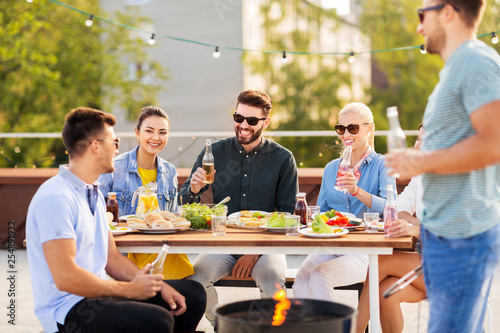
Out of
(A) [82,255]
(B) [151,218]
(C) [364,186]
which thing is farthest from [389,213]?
(A) [82,255]

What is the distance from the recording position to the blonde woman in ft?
10.8

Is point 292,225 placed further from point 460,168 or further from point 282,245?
point 460,168

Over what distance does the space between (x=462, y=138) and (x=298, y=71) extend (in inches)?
1073

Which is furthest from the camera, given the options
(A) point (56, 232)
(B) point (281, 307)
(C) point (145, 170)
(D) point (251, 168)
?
(D) point (251, 168)

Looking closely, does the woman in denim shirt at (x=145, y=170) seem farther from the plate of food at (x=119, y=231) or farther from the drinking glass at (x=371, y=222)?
the drinking glass at (x=371, y=222)

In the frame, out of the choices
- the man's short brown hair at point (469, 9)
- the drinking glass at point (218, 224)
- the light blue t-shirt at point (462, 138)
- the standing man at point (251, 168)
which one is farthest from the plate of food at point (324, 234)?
the man's short brown hair at point (469, 9)

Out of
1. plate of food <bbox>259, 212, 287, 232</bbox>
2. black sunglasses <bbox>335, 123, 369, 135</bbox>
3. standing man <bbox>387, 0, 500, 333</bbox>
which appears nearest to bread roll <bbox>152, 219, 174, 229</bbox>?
plate of food <bbox>259, 212, 287, 232</bbox>

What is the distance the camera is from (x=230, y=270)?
368 cm

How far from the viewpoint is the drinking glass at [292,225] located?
304cm

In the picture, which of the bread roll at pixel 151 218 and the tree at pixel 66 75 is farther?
the tree at pixel 66 75

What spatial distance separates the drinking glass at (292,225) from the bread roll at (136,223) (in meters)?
0.73

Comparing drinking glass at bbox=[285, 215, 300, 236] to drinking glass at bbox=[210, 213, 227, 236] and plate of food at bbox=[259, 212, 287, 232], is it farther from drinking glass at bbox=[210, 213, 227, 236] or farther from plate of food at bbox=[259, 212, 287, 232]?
drinking glass at bbox=[210, 213, 227, 236]

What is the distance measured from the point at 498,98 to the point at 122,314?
157 cm

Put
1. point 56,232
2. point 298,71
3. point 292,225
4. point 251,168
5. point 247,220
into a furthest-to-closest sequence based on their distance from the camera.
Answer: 1. point 298,71
2. point 251,168
3. point 247,220
4. point 292,225
5. point 56,232
